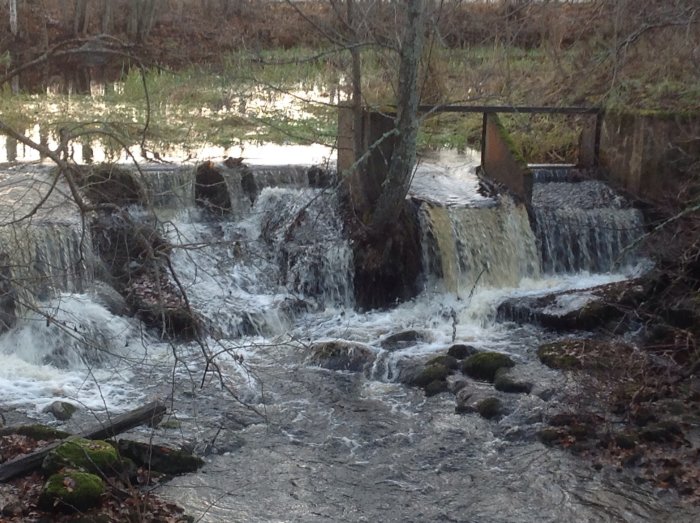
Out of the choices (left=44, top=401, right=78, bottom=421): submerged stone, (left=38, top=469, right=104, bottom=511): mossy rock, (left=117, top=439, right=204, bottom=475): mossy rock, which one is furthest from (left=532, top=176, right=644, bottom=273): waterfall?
(left=38, top=469, right=104, bottom=511): mossy rock

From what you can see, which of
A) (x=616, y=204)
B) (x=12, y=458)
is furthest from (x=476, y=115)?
(x=12, y=458)

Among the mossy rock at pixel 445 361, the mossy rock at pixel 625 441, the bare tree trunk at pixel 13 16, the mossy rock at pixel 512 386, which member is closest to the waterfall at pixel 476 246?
the mossy rock at pixel 445 361

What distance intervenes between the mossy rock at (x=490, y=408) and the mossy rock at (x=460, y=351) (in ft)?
4.71

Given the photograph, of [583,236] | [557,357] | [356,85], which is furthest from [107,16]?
[557,357]

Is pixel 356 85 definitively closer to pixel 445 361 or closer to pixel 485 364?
pixel 445 361

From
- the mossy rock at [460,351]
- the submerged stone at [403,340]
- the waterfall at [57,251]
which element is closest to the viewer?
the mossy rock at [460,351]

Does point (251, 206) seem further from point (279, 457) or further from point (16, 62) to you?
point (16, 62)

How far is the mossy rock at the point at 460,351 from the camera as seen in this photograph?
11.0 metres

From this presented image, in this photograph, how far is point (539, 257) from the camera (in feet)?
45.9

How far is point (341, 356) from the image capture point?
36.1 ft

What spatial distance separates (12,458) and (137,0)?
78.1 feet

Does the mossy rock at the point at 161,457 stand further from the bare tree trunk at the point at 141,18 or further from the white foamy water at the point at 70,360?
the bare tree trunk at the point at 141,18

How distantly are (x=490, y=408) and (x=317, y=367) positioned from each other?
2.36 m

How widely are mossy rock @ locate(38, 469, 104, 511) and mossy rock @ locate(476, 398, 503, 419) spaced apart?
161 inches
